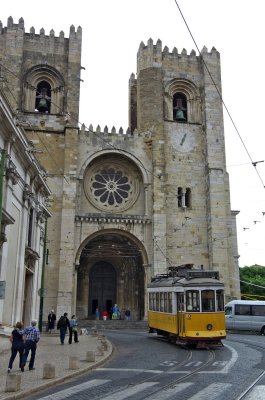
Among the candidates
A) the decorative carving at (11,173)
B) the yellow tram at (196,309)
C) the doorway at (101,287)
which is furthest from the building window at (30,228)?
the doorway at (101,287)

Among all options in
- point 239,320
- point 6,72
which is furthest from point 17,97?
point 239,320

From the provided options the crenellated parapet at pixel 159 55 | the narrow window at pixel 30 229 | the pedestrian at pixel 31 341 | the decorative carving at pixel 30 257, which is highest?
the crenellated parapet at pixel 159 55

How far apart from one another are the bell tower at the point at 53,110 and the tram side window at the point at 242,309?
30.5 feet

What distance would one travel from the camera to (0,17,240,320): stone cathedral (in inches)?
1144

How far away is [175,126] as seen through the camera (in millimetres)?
32031

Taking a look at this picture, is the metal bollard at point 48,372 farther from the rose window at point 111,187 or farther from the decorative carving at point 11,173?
the rose window at point 111,187

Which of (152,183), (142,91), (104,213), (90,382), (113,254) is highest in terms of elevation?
(142,91)

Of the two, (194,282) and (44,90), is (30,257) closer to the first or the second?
(194,282)

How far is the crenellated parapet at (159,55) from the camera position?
3258 cm

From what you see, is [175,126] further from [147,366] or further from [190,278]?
[147,366]

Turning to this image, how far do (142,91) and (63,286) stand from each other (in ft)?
46.4

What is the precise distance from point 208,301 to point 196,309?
0.51 m

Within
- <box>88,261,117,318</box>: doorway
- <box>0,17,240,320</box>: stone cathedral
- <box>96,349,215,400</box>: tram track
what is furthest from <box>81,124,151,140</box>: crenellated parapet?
<box>96,349,215,400</box>: tram track

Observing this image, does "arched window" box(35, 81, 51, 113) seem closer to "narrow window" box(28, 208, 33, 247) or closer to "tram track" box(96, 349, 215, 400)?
"narrow window" box(28, 208, 33, 247)
